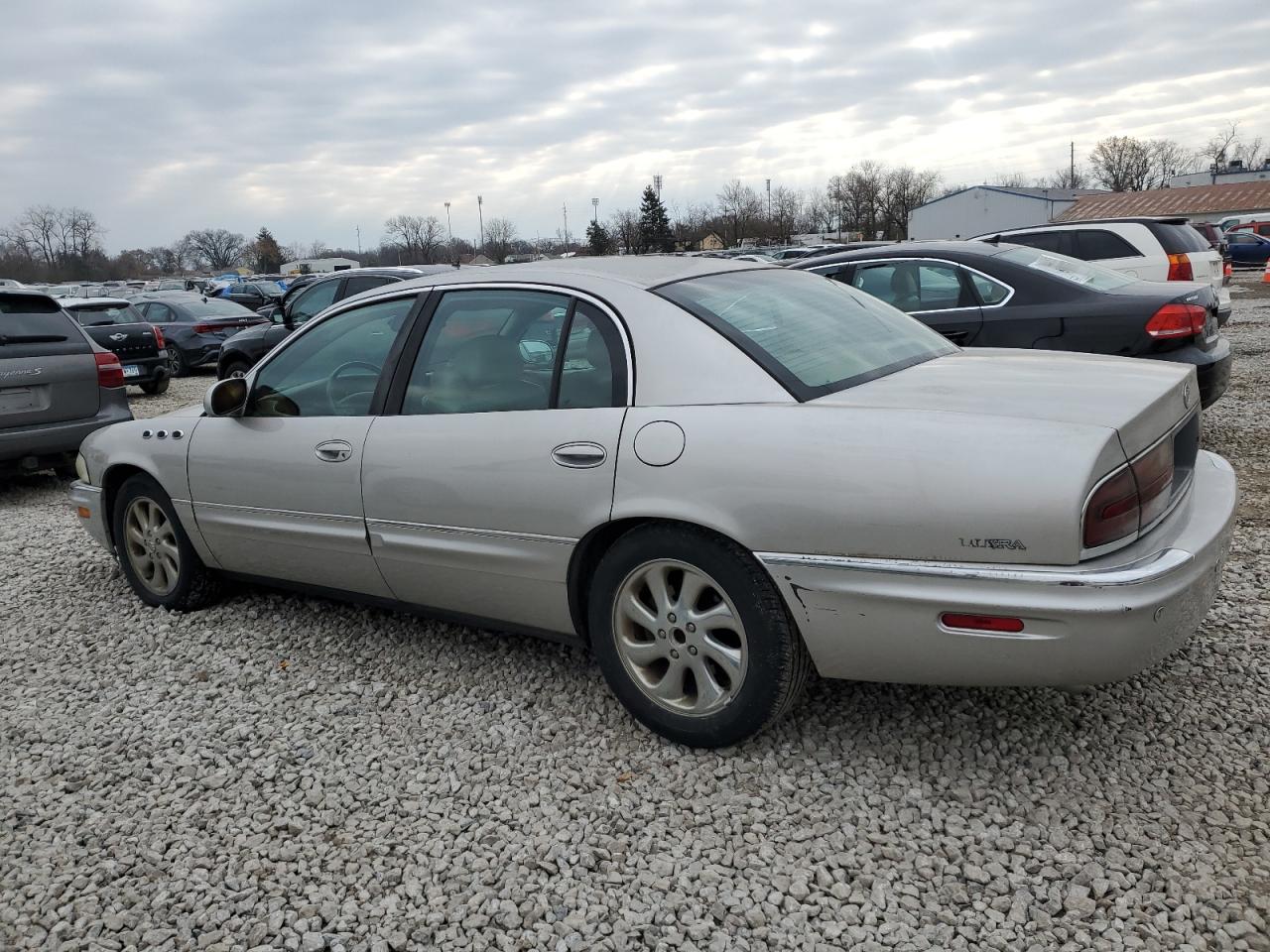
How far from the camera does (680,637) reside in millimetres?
2883

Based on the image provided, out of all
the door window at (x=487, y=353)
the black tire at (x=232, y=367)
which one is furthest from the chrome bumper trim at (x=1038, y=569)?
the black tire at (x=232, y=367)

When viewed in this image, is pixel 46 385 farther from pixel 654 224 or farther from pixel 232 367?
pixel 654 224

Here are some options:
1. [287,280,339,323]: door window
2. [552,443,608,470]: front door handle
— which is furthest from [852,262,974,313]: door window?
[287,280,339,323]: door window

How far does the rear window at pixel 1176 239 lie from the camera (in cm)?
1063

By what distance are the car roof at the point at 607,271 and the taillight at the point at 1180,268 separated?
8.64 meters

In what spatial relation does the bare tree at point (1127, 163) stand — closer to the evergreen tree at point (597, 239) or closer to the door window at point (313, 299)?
the evergreen tree at point (597, 239)

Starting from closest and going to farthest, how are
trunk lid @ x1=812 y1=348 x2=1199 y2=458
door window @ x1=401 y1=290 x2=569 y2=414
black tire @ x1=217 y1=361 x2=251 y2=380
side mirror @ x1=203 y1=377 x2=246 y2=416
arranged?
1. trunk lid @ x1=812 y1=348 x2=1199 y2=458
2. door window @ x1=401 y1=290 x2=569 y2=414
3. side mirror @ x1=203 y1=377 x2=246 y2=416
4. black tire @ x1=217 y1=361 x2=251 y2=380

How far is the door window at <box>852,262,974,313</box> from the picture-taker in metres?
6.45

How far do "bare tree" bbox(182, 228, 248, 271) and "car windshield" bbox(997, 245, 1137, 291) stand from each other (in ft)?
380

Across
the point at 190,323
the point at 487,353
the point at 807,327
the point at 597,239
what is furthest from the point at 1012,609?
the point at 597,239

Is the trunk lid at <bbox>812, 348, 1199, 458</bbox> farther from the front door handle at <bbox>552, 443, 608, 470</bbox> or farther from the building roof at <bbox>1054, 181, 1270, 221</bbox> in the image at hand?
the building roof at <bbox>1054, 181, 1270, 221</bbox>

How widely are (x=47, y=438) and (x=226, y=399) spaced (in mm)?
4061

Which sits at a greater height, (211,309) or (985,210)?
(985,210)

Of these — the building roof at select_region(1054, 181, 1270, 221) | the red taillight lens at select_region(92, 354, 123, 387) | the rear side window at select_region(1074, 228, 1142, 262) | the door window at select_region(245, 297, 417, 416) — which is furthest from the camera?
the building roof at select_region(1054, 181, 1270, 221)
